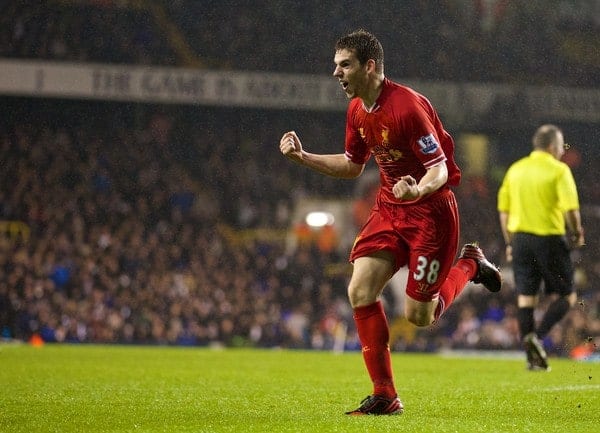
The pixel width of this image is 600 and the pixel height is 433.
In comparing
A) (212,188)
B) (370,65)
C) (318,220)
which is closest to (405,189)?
(370,65)

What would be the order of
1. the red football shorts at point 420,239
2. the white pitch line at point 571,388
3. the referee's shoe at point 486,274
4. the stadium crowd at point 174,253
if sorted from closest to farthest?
the red football shorts at point 420,239 → the referee's shoe at point 486,274 → the white pitch line at point 571,388 → the stadium crowd at point 174,253

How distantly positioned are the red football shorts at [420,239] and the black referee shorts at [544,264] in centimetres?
432

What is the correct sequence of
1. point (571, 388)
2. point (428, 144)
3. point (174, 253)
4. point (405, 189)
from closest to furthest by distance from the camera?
1. point (405, 189)
2. point (428, 144)
3. point (571, 388)
4. point (174, 253)

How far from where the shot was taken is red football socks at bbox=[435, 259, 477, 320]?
630cm

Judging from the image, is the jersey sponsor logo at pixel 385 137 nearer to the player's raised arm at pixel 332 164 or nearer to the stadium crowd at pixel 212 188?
the player's raised arm at pixel 332 164

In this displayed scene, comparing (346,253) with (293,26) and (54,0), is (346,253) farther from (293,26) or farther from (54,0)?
(54,0)

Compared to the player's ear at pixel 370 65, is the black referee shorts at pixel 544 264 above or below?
below

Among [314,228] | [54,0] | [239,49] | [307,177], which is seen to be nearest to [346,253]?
[314,228]

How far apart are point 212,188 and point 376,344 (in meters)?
19.3

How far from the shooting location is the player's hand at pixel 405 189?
5172mm

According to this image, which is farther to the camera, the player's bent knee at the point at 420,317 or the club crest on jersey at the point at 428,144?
the player's bent knee at the point at 420,317

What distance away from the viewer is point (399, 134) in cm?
586

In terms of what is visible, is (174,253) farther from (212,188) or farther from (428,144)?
(428,144)

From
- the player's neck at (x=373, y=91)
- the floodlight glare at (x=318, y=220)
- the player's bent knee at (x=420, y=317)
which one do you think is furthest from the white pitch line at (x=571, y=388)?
the floodlight glare at (x=318, y=220)
